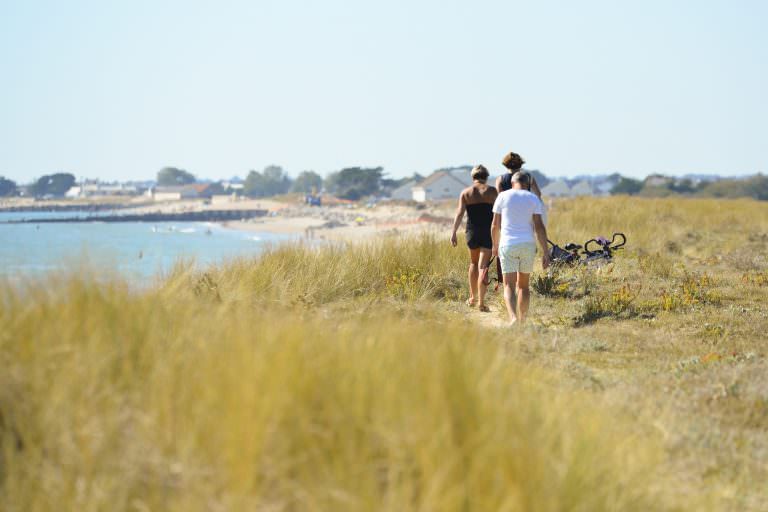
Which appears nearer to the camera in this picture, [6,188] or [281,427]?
[281,427]

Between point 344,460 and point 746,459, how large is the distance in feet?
9.32

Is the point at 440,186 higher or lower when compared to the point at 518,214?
lower

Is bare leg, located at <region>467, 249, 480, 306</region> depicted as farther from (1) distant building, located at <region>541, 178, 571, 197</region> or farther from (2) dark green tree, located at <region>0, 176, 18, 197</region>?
(2) dark green tree, located at <region>0, 176, 18, 197</region>

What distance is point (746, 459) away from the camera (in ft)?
16.5

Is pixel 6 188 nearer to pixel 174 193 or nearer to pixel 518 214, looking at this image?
pixel 174 193

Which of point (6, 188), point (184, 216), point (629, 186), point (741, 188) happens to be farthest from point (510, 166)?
point (6, 188)

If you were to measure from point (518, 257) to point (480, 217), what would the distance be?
5.04 ft

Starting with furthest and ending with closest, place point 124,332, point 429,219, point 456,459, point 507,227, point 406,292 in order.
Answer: point 429,219
point 406,292
point 507,227
point 124,332
point 456,459

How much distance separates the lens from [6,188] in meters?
A: 190

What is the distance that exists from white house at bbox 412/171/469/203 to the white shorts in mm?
99730

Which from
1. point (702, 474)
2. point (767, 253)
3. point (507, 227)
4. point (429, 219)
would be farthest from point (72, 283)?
point (429, 219)

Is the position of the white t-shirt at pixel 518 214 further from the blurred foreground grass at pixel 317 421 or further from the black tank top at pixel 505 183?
the blurred foreground grass at pixel 317 421

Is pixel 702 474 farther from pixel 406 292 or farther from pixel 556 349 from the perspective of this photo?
pixel 406 292

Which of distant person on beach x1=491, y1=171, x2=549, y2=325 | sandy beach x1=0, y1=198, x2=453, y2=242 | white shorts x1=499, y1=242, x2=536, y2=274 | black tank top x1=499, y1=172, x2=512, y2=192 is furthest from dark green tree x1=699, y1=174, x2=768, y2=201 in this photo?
white shorts x1=499, y1=242, x2=536, y2=274
